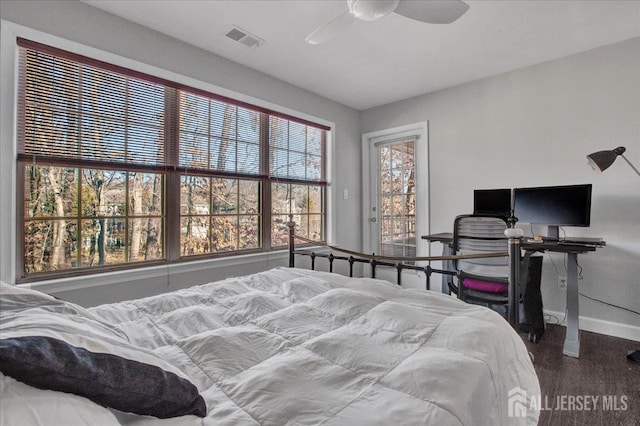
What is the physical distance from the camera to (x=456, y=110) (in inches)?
142

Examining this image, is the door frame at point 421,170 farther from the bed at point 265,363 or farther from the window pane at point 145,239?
→ the window pane at point 145,239

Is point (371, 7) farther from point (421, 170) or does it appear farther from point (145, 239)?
point (421, 170)

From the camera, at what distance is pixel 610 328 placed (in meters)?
2.71

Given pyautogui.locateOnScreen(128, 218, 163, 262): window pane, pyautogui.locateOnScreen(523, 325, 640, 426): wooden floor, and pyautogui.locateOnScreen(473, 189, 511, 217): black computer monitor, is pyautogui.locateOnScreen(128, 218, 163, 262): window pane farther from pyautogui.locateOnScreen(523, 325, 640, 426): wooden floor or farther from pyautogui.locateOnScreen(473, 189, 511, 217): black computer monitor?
pyautogui.locateOnScreen(473, 189, 511, 217): black computer monitor

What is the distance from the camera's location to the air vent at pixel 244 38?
98.5 inches

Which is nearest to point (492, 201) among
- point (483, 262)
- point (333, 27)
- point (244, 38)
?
point (483, 262)

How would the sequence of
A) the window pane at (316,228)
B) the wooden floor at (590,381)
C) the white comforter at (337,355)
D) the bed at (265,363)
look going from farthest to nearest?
1. the window pane at (316,228)
2. the wooden floor at (590,381)
3. the white comforter at (337,355)
4. the bed at (265,363)

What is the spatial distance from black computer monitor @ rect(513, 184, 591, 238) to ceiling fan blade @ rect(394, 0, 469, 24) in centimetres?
184

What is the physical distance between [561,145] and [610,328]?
1.74 meters

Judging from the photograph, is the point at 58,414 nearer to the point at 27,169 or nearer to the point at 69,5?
the point at 27,169

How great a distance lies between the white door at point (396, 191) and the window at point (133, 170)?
→ 4.87ft

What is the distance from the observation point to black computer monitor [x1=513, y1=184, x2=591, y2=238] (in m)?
2.58

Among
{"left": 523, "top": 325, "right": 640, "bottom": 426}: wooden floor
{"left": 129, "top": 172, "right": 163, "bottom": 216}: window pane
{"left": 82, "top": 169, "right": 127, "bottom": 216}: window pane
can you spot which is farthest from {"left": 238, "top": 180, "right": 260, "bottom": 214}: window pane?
{"left": 523, "top": 325, "right": 640, "bottom": 426}: wooden floor

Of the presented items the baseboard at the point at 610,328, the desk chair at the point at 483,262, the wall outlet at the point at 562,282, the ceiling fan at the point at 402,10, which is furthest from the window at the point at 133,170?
the baseboard at the point at 610,328
